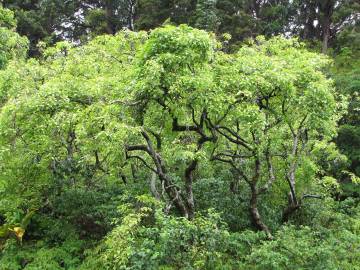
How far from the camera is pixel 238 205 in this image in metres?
11.2

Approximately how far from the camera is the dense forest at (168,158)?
8.34 metres

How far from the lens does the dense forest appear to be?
27.3 feet

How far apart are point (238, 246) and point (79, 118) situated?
433 centimetres

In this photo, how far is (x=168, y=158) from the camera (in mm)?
10070

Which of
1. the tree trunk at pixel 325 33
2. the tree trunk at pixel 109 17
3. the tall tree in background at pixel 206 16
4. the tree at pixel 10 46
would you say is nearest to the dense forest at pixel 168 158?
the tree at pixel 10 46

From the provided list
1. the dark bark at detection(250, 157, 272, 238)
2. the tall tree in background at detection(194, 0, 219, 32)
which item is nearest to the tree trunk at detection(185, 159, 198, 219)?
the dark bark at detection(250, 157, 272, 238)

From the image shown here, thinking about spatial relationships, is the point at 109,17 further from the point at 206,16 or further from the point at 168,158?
the point at 168,158

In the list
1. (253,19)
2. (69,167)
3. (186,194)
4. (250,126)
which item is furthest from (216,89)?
(253,19)

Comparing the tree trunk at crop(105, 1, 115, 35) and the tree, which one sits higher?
the tree trunk at crop(105, 1, 115, 35)

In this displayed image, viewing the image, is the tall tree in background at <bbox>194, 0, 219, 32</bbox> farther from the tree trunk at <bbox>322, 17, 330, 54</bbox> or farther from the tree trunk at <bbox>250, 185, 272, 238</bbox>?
the tree trunk at <bbox>250, 185, 272, 238</bbox>

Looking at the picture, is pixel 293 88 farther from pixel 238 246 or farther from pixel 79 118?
pixel 79 118

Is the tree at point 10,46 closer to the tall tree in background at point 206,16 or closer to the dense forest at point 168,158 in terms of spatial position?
the dense forest at point 168,158

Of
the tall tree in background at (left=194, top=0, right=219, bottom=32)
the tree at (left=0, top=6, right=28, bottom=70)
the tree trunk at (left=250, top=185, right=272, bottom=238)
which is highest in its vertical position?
the tall tree in background at (left=194, top=0, right=219, bottom=32)

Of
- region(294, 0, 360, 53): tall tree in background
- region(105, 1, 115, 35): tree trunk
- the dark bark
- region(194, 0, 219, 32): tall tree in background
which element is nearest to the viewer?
the dark bark
